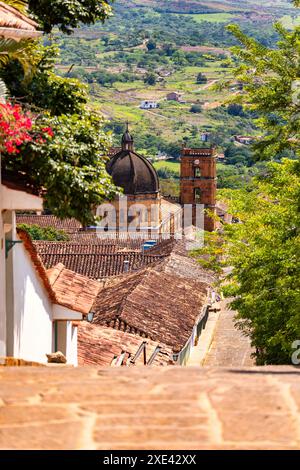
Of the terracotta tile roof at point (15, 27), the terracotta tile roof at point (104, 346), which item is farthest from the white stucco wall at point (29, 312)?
the terracotta tile roof at point (104, 346)

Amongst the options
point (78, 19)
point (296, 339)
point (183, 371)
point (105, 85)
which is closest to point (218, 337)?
point (296, 339)

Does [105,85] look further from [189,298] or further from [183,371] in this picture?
[183,371]

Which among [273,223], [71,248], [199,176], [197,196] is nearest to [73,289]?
[273,223]

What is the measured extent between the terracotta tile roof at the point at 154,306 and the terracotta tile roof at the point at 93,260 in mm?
3654

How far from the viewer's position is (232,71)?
14227mm

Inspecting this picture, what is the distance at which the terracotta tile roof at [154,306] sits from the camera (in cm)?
2461

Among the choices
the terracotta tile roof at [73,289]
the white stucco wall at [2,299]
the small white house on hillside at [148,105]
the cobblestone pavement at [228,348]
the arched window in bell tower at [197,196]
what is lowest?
the cobblestone pavement at [228,348]

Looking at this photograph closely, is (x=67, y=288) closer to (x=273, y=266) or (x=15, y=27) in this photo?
(x=273, y=266)

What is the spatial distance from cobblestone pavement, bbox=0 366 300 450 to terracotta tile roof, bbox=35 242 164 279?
31.5 meters

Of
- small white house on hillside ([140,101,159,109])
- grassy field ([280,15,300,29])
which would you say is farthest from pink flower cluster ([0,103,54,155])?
small white house on hillside ([140,101,159,109])

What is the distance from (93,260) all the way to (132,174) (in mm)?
25375

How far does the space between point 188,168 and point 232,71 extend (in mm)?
55961

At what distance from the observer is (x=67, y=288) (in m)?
12.1

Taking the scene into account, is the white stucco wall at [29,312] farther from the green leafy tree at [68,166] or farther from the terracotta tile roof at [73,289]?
the green leafy tree at [68,166]
